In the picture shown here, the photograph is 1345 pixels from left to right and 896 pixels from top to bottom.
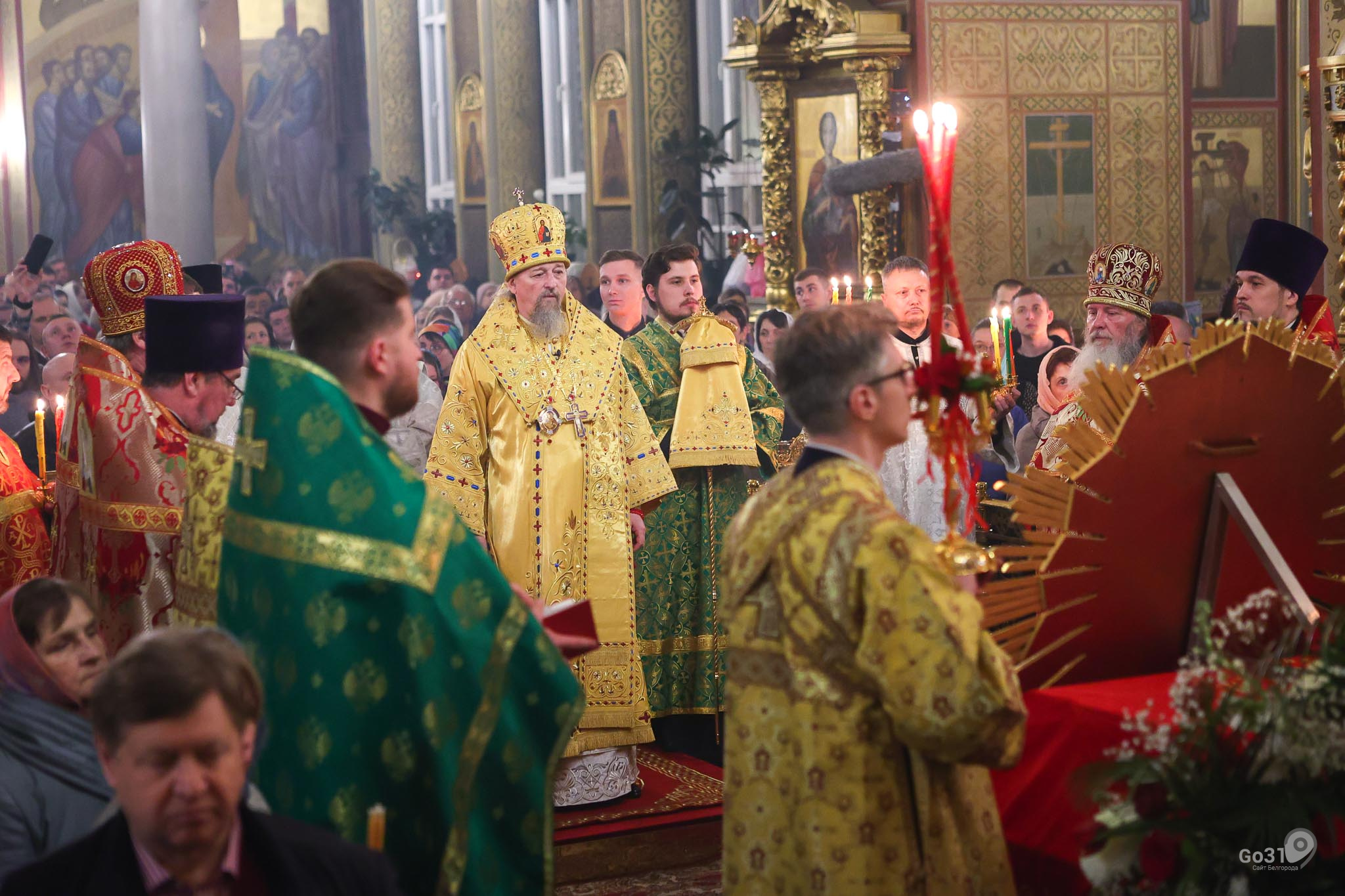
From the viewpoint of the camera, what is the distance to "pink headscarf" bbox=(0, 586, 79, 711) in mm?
2900

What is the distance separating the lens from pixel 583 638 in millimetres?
2834

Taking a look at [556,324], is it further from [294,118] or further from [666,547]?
[294,118]

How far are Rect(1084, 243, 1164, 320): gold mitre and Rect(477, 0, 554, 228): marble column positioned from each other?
13.7 m

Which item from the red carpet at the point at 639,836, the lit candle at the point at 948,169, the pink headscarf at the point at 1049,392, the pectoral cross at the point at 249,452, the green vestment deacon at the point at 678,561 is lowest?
the red carpet at the point at 639,836

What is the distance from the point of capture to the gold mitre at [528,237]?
5074 millimetres

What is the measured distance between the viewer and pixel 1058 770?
114 inches

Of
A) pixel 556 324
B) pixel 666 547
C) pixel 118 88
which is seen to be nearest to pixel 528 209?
pixel 556 324

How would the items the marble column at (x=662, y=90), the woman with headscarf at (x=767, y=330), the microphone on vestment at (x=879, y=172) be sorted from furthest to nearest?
1. the marble column at (x=662, y=90)
2. the microphone on vestment at (x=879, y=172)
3. the woman with headscarf at (x=767, y=330)

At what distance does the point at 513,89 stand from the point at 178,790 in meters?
17.4

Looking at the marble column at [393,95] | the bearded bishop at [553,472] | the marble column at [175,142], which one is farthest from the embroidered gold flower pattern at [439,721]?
the marble column at [393,95]

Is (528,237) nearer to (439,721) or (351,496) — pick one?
(351,496)

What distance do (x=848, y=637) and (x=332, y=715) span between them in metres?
0.92

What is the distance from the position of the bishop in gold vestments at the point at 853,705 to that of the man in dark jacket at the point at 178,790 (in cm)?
75

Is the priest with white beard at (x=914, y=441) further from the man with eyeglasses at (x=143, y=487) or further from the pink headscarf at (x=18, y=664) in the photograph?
the pink headscarf at (x=18, y=664)
